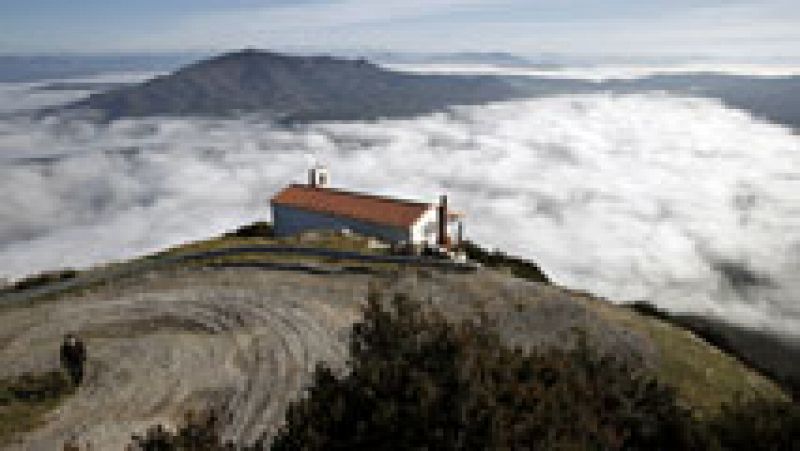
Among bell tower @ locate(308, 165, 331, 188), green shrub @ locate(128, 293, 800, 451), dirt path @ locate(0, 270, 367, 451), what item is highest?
green shrub @ locate(128, 293, 800, 451)

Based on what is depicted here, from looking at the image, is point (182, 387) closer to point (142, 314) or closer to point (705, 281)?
point (142, 314)

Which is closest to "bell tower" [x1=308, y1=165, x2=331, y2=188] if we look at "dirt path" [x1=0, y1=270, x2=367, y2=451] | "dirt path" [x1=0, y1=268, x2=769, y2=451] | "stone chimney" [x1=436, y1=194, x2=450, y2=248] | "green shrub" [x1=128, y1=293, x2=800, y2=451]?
"stone chimney" [x1=436, y1=194, x2=450, y2=248]

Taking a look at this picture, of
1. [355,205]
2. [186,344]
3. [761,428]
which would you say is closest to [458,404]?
[761,428]

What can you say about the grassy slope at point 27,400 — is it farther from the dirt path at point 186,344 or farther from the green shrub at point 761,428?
the green shrub at point 761,428

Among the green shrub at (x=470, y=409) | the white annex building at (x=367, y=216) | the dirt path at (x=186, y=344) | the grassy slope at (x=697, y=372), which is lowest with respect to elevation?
the grassy slope at (x=697, y=372)

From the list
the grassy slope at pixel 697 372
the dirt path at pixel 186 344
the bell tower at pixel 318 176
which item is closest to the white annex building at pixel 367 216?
the bell tower at pixel 318 176

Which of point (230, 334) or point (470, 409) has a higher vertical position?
point (470, 409)

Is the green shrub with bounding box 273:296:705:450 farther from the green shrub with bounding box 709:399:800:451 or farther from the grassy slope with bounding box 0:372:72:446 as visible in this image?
the grassy slope with bounding box 0:372:72:446

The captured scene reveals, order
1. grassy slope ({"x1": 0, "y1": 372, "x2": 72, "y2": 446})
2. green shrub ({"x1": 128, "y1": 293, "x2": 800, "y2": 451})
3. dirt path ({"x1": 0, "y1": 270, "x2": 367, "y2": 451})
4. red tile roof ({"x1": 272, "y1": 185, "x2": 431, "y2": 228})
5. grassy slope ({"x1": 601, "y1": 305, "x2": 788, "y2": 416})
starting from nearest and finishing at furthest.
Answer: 1. green shrub ({"x1": 128, "y1": 293, "x2": 800, "y2": 451})
2. grassy slope ({"x1": 0, "y1": 372, "x2": 72, "y2": 446})
3. dirt path ({"x1": 0, "y1": 270, "x2": 367, "y2": 451})
4. grassy slope ({"x1": 601, "y1": 305, "x2": 788, "y2": 416})
5. red tile roof ({"x1": 272, "y1": 185, "x2": 431, "y2": 228})

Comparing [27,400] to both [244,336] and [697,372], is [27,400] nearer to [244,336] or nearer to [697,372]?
[244,336]
